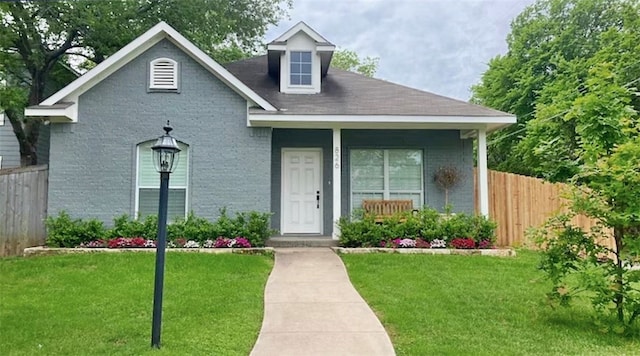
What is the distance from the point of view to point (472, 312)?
5.52 metres

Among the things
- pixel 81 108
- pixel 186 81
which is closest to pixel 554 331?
pixel 186 81

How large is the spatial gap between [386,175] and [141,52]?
647 centimetres

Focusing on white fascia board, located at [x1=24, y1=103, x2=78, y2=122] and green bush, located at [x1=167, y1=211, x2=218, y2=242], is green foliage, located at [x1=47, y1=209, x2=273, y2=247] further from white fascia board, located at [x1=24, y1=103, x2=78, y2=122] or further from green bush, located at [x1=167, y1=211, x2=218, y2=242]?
white fascia board, located at [x1=24, y1=103, x2=78, y2=122]

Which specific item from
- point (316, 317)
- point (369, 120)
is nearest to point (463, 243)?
point (369, 120)

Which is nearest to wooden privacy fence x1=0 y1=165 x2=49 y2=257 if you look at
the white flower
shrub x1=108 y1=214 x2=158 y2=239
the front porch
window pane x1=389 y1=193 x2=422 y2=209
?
shrub x1=108 y1=214 x2=158 y2=239

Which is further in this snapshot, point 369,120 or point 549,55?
point 549,55

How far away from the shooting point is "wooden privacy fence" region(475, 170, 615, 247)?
11055 mm

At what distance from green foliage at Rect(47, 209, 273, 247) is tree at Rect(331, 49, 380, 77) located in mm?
25721

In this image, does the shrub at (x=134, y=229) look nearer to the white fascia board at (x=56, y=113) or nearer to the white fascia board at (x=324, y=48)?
the white fascia board at (x=56, y=113)

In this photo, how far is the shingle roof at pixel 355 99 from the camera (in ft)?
34.1

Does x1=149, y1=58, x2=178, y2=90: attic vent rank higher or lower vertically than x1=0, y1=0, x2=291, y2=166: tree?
lower


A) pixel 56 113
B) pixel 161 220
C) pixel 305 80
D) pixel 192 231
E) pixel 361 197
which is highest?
pixel 305 80

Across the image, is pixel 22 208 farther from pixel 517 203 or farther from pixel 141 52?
pixel 517 203

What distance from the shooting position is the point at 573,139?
5.63 metres
